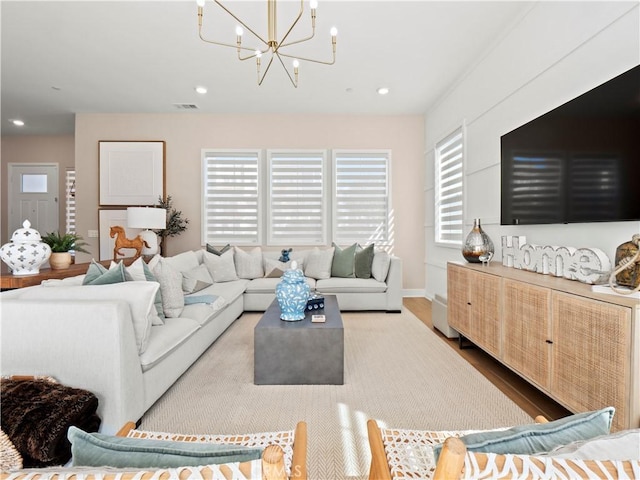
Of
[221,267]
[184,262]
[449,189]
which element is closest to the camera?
[184,262]

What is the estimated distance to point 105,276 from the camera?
2.09 meters

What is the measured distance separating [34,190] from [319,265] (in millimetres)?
6358

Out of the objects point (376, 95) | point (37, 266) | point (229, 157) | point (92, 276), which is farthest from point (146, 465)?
point (229, 157)

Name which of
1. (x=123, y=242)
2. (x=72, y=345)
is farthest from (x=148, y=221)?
(x=72, y=345)

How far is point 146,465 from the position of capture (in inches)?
23.2

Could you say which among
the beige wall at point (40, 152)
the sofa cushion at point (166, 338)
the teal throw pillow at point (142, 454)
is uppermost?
the beige wall at point (40, 152)

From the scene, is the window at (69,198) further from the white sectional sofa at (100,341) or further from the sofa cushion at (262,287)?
the white sectional sofa at (100,341)

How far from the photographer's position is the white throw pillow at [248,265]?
4781 mm

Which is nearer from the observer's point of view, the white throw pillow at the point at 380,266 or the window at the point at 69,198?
the white throw pillow at the point at 380,266

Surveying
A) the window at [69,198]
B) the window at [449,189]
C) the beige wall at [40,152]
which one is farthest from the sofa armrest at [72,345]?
the beige wall at [40,152]

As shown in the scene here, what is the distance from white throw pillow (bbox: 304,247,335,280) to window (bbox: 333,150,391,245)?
787 millimetres

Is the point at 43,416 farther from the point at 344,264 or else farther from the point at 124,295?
the point at 344,264

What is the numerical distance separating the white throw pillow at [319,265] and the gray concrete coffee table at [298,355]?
92.4 inches

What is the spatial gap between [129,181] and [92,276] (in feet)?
13.4
